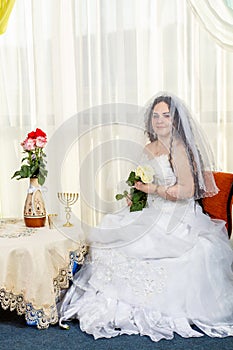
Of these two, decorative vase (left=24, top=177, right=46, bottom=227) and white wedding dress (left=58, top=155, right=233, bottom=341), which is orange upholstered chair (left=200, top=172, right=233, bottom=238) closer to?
white wedding dress (left=58, top=155, right=233, bottom=341)

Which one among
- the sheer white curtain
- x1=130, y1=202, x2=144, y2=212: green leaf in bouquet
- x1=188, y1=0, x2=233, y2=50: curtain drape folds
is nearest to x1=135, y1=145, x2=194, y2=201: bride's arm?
x1=130, y1=202, x2=144, y2=212: green leaf in bouquet

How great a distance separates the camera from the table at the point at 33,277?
9.48 feet

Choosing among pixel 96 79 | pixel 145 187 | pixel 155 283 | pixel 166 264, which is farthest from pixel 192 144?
pixel 96 79

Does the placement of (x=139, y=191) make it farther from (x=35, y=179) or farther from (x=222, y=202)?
(x=35, y=179)

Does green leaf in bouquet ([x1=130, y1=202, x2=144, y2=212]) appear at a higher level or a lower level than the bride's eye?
lower

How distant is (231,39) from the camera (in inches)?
149

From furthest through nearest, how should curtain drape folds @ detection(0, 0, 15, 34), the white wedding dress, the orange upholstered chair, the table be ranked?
curtain drape folds @ detection(0, 0, 15, 34) → the orange upholstered chair → the white wedding dress → the table

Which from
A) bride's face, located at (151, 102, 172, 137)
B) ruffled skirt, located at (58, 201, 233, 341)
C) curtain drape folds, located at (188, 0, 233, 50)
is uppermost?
curtain drape folds, located at (188, 0, 233, 50)

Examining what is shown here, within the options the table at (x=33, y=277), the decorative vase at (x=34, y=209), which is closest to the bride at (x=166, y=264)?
the table at (x=33, y=277)

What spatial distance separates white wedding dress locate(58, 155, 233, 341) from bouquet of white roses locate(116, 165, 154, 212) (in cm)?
20

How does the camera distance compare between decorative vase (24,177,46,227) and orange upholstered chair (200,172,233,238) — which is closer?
decorative vase (24,177,46,227)

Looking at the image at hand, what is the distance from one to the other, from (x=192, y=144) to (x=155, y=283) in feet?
2.84

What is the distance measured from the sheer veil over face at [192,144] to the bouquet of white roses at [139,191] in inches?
6.8

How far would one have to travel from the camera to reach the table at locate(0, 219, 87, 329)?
2.89 meters
